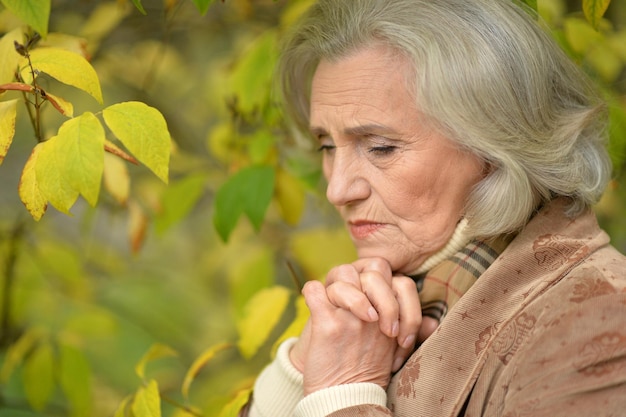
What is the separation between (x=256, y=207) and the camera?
198 cm

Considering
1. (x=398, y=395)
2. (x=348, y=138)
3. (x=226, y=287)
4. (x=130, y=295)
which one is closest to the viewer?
(x=398, y=395)

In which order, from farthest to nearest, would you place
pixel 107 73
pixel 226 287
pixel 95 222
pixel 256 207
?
pixel 226 287 → pixel 95 222 → pixel 107 73 → pixel 256 207

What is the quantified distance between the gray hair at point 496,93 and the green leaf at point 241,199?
43cm

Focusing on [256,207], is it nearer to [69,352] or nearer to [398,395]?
[398,395]

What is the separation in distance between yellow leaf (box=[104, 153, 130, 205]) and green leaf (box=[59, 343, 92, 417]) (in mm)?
640

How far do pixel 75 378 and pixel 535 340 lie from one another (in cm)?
146

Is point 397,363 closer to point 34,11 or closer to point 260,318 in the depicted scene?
point 260,318

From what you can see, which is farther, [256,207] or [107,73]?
[107,73]

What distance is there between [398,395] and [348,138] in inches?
21.1

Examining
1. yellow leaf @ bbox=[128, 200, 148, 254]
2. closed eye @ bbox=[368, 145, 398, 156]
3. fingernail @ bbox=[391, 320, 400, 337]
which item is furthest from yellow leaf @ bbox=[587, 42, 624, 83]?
yellow leaf @ bbox=[128, 200, 148, 254]

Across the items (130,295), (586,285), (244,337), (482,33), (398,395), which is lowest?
(130,295)

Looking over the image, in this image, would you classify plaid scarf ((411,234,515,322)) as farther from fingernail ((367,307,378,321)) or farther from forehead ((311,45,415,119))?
forehead ((311,45,415,119))

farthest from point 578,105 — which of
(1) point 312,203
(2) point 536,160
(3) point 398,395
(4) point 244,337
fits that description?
(1) point 312,203

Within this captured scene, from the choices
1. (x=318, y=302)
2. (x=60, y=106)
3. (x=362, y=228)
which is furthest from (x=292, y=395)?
(x=60, y=106)
